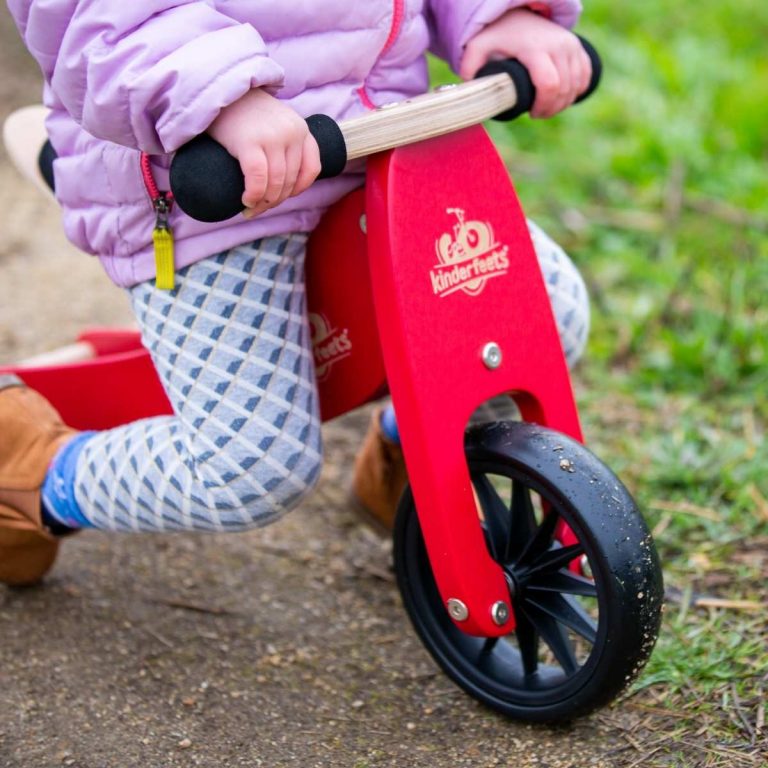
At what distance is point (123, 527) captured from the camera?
1.41m

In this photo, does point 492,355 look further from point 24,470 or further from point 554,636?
point 24,470

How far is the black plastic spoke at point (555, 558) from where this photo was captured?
125cm

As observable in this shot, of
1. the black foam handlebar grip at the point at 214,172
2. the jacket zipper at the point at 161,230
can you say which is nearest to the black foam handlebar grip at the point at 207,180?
the black foam handlebar grip at the point at 214,172

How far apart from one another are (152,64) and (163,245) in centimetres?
23

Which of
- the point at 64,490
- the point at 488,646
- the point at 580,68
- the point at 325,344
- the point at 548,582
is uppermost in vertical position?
the point at 580,68

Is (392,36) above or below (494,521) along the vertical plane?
above

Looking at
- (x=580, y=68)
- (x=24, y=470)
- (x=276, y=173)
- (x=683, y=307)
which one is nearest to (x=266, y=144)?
(x=276, y=173)

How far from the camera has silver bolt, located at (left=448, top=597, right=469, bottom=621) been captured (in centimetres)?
129

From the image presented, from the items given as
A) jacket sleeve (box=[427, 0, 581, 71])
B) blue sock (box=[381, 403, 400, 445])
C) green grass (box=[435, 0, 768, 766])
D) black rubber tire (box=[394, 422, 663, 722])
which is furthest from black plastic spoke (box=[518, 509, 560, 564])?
jacket sleeve (box=[427, 0, 581, 71])

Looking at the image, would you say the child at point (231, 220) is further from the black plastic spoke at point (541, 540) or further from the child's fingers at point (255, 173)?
the black plastic spoke at point (541, 540)

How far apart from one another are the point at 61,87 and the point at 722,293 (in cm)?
167

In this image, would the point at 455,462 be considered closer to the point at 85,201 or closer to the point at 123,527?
the point at 123,527

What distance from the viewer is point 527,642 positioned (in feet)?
4.39

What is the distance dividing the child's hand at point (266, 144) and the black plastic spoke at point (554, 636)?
1.80ft
